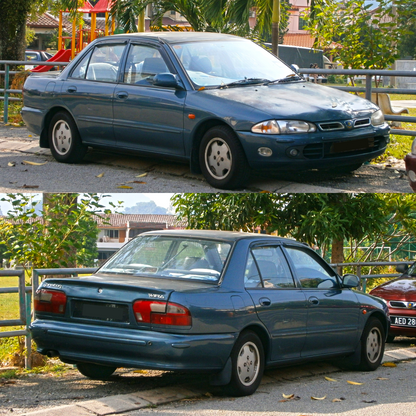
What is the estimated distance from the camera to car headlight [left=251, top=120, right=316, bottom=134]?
26.8 ft

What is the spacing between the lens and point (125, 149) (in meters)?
9.73

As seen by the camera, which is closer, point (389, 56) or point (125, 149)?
point (125, 149)

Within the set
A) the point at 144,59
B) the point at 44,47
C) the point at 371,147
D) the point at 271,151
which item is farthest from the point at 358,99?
the point at 44,47

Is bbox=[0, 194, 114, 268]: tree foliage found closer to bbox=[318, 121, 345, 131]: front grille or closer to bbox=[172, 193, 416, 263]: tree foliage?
bbox=[318, 121, 345, 131]: front grille

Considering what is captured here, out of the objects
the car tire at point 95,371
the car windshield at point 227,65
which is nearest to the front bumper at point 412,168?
the car windshield at point 227,65

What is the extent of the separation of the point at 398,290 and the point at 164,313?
5675 mm

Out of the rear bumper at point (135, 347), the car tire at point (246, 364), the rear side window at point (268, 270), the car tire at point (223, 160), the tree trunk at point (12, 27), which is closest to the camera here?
the rear bumper at point (135, 347)

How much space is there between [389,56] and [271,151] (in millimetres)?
8485

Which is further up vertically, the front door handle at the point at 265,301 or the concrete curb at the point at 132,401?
the front door handle at the point at 265,301

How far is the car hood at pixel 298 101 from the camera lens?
831 centimetres

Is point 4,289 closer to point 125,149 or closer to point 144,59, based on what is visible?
point 125,149

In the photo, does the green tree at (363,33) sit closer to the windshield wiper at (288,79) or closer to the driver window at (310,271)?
the windshield wiper at (288,79)

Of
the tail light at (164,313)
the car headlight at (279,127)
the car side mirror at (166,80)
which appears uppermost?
the car side mirror at (166,80)

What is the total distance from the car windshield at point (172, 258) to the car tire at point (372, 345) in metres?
2.35
